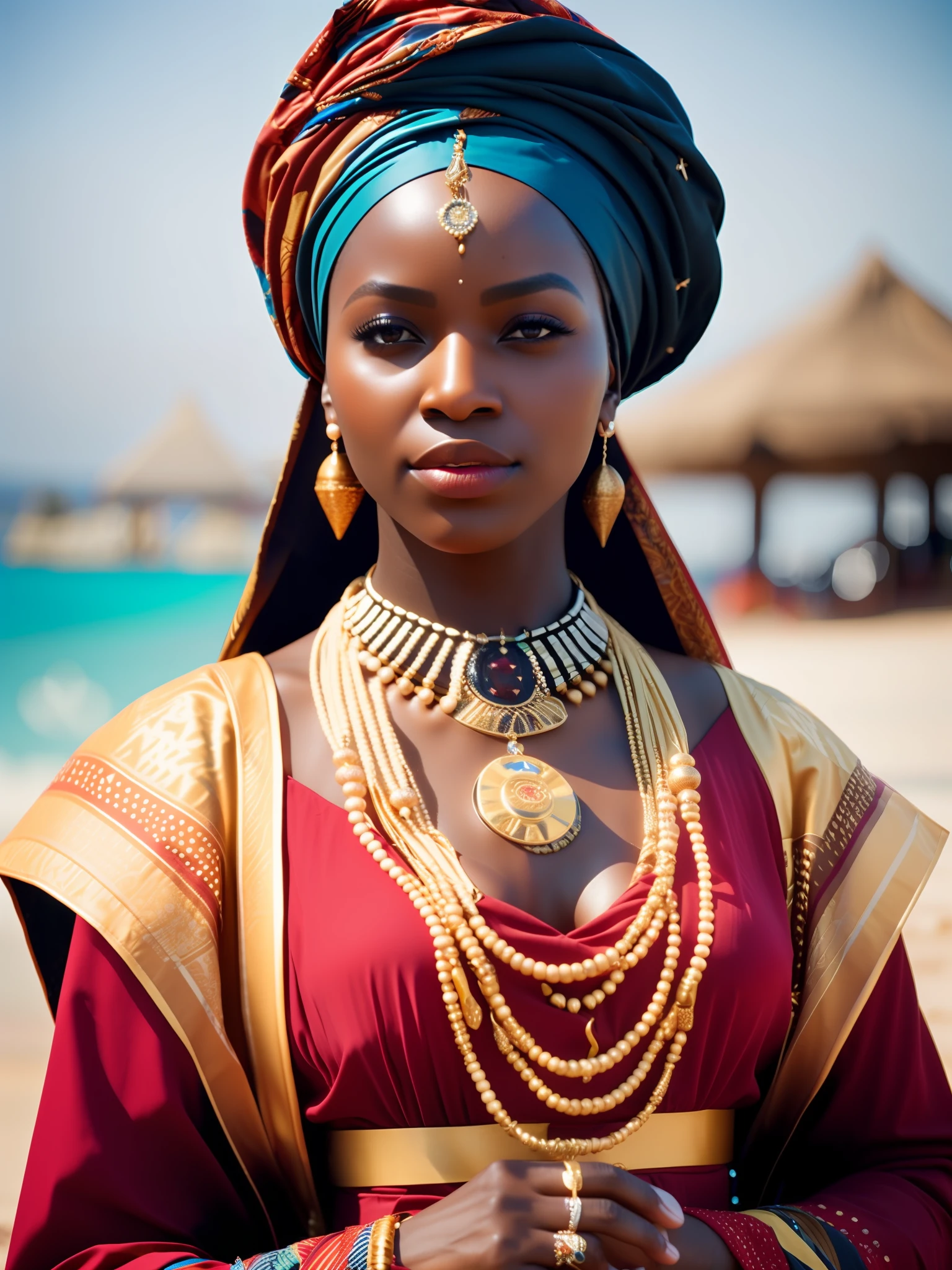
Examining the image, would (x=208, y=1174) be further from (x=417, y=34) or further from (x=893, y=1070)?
(x=417, y=34)

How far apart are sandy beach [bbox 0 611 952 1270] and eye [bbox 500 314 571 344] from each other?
3.43 meters

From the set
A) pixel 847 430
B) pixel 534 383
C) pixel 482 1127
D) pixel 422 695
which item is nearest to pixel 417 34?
pixel 534 383

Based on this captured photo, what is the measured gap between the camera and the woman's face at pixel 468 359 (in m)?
1.75

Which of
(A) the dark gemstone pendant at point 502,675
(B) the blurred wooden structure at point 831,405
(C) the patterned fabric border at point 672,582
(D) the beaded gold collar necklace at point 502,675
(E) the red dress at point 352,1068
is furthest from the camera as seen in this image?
(B) the blurred wooden structure at point 831,405

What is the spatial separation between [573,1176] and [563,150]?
→ 1368 millimetres

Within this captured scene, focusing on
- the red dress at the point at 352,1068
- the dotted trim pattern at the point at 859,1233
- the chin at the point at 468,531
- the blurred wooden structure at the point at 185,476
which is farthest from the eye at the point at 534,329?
the blurred wooden structure at the point at 185,476

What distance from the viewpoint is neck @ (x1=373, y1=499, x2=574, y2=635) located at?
6.50 ft

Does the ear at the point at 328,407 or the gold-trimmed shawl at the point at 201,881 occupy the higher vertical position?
the ear at the point at 328,407

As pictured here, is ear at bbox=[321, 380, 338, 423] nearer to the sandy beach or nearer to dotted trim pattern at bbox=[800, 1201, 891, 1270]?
dotted trim pattern at bbox=[800, 1201, 891, 1270]

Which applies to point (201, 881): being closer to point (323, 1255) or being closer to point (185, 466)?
point (323, 1255)

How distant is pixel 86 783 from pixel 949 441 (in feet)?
51.1

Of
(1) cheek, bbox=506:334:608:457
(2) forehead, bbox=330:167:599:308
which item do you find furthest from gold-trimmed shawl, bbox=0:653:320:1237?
(2) forehead, bbox=330:167:599:308

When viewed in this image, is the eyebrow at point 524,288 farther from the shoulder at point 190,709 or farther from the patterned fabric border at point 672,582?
the shoulder at point 190,709

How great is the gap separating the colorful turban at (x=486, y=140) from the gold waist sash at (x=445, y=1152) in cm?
114
